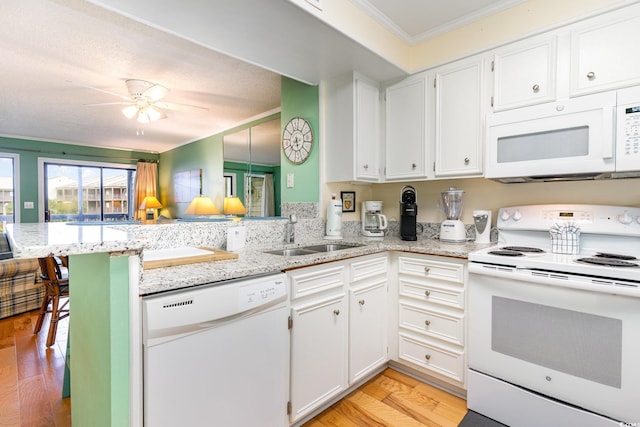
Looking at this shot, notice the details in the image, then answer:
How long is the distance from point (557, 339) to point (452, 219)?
1.04 m

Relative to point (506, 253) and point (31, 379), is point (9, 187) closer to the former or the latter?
point (31, 379)

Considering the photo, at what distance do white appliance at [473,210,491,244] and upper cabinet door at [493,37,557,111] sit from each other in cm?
70

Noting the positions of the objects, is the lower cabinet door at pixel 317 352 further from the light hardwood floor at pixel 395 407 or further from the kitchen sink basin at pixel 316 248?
the kitchen sink basin at pixel 316 248

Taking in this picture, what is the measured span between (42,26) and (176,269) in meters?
2.16

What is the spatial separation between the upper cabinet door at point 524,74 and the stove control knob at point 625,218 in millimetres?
765

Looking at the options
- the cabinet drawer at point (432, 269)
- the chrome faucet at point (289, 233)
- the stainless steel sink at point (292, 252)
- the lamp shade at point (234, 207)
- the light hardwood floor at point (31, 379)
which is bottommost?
the light hardwood floor at point (31, 379)

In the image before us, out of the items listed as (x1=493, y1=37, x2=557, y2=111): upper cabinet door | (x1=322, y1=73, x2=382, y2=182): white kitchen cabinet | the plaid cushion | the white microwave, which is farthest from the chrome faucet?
the plaid cushion

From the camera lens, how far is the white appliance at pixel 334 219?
2400 millimetres

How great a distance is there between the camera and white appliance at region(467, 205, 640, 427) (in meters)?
1.32

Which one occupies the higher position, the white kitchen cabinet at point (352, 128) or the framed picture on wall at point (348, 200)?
the white kitchen cabinet at point (352, 128)

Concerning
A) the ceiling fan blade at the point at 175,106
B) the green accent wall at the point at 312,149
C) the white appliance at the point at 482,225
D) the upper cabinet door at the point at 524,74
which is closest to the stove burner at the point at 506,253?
the white appliance at the point at 482,225

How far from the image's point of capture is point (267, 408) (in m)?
1.38

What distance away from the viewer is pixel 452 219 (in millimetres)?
2340

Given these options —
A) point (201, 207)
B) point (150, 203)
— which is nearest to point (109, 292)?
point (201, 207)
